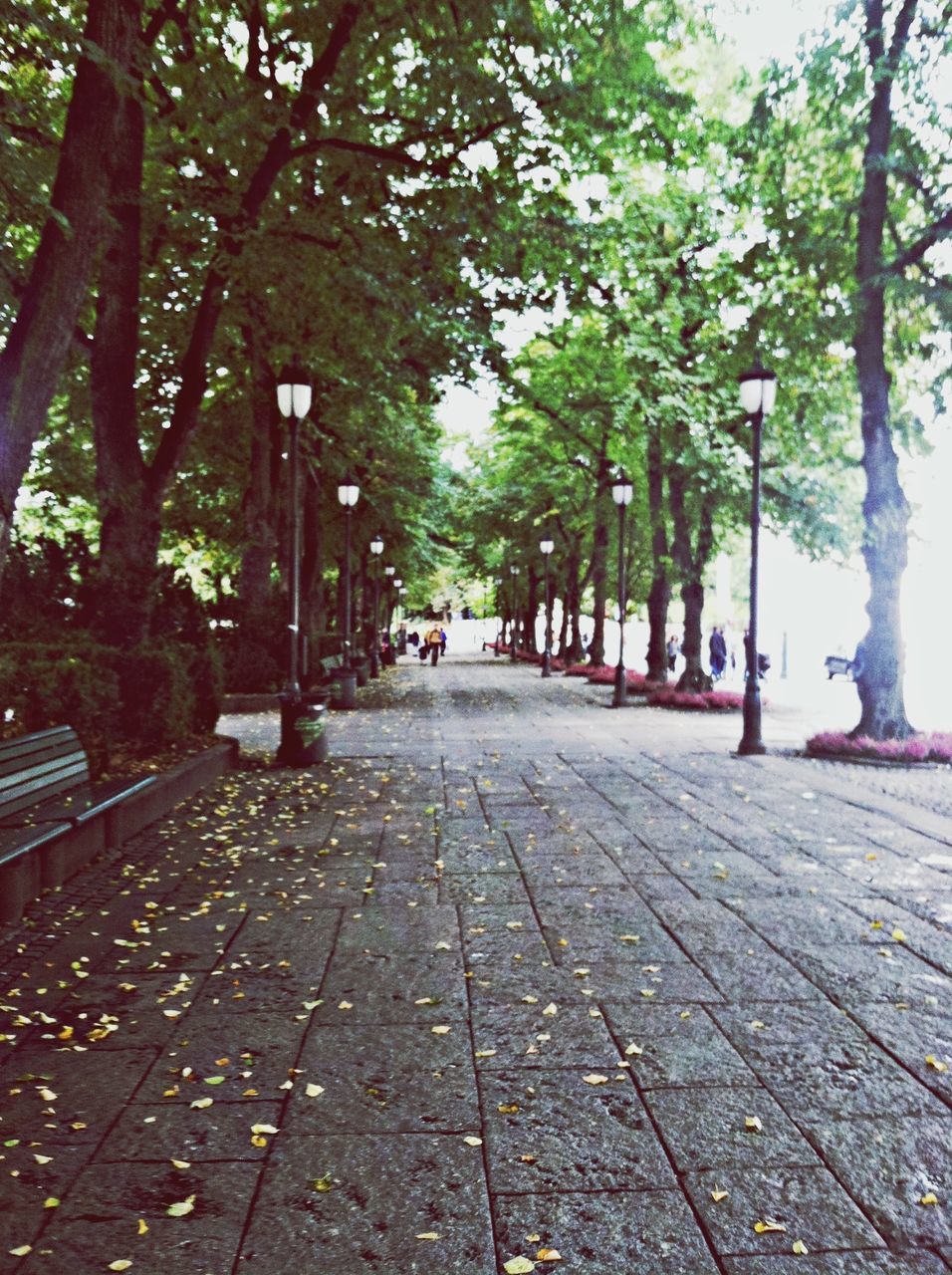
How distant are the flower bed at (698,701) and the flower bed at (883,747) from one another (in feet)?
24.6

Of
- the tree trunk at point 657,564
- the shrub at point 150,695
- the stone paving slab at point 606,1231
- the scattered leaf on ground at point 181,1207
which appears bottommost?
the scattered leaf on ground at point 181,1207

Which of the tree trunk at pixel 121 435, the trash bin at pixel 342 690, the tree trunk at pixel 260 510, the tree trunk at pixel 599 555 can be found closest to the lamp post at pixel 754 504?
the tree trunk at pixel 121 435

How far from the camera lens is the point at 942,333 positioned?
1301 centimetres

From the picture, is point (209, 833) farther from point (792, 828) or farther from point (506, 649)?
point (506, 649)

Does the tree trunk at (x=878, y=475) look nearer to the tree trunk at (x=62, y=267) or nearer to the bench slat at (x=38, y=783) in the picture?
the tree trunk at (x=62, y=267)

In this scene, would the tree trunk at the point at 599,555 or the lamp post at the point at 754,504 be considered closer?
the lamp post at the point at 754,504

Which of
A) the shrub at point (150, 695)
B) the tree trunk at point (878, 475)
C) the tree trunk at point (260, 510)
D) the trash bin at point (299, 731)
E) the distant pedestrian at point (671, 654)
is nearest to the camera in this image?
the shrub at point (150, 695)

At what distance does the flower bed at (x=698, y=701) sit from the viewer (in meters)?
21.1

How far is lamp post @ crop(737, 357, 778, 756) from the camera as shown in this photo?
13047 mm

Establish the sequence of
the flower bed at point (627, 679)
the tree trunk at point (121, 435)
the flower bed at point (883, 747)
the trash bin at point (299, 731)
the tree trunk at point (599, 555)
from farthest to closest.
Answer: the tree trunk at point (599, 555), the flower bed at point (627, 679), the flower bed at point (883, 747), the trash bin at point (299, 731), the tree trunk at point (121, 435)

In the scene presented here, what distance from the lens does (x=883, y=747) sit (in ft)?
41.7

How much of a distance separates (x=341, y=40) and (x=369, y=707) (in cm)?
1329

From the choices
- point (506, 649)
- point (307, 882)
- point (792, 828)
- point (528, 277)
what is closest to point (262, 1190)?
point (307, 882)

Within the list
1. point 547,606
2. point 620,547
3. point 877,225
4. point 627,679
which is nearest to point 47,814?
point 877,225
